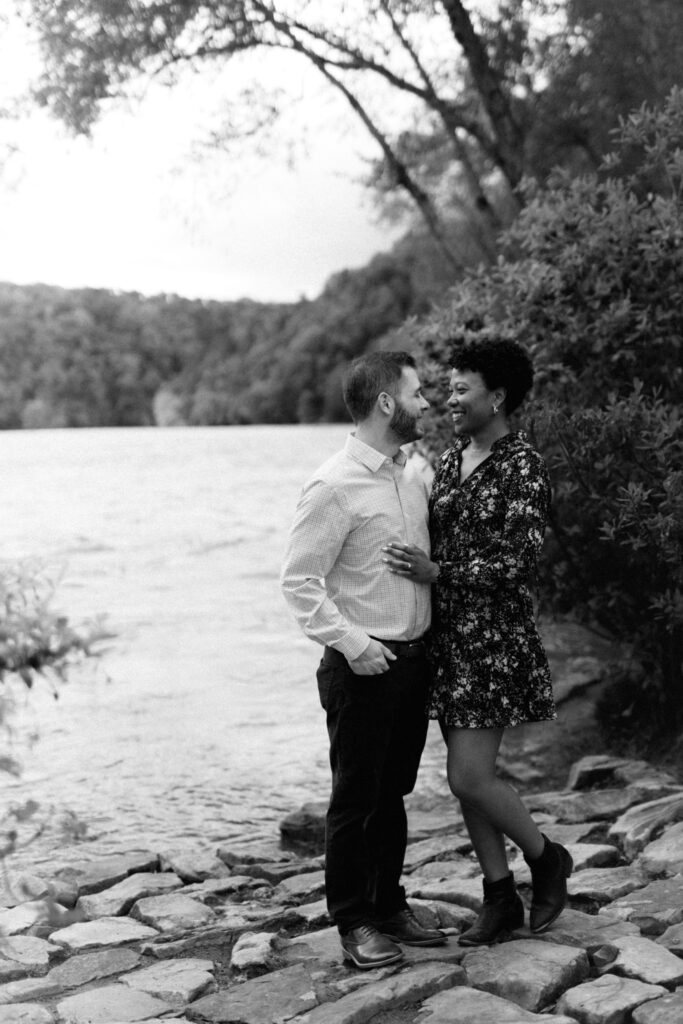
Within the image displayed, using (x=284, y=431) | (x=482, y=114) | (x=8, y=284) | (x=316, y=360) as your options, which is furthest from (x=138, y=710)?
(x=284, y=431)

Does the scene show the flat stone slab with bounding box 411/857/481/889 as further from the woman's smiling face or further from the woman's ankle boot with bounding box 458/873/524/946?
the woman's smiling face

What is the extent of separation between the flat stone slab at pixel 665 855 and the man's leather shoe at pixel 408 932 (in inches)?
50.1

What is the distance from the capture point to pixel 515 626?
439cm

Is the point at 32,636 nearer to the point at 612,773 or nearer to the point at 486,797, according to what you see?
the point at 486,797

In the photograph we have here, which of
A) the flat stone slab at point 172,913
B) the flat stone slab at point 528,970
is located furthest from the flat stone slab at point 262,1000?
the flat stone slab at point 172,913

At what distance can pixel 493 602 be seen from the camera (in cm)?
438

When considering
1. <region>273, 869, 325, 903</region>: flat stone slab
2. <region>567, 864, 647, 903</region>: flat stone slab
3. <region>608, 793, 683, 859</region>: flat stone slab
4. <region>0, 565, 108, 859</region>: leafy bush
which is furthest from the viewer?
<region>273, 869, 325, 903</region>: flat stone slab

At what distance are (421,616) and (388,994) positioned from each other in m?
1.37

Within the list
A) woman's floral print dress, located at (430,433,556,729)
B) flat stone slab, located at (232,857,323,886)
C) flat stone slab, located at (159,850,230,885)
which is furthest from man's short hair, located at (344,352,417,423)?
flat stone slab, located at (159,850,230,885)

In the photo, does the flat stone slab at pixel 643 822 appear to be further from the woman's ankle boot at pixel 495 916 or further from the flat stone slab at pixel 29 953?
the flat stone slab at pixel 29 953

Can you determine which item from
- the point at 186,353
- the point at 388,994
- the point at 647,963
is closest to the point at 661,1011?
the point at 647,963

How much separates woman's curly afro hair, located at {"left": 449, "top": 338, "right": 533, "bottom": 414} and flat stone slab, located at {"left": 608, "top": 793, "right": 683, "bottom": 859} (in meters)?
2.71

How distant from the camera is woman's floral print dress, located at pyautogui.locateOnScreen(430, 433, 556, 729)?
4.32 m

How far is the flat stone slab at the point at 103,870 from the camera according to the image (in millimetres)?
6879
